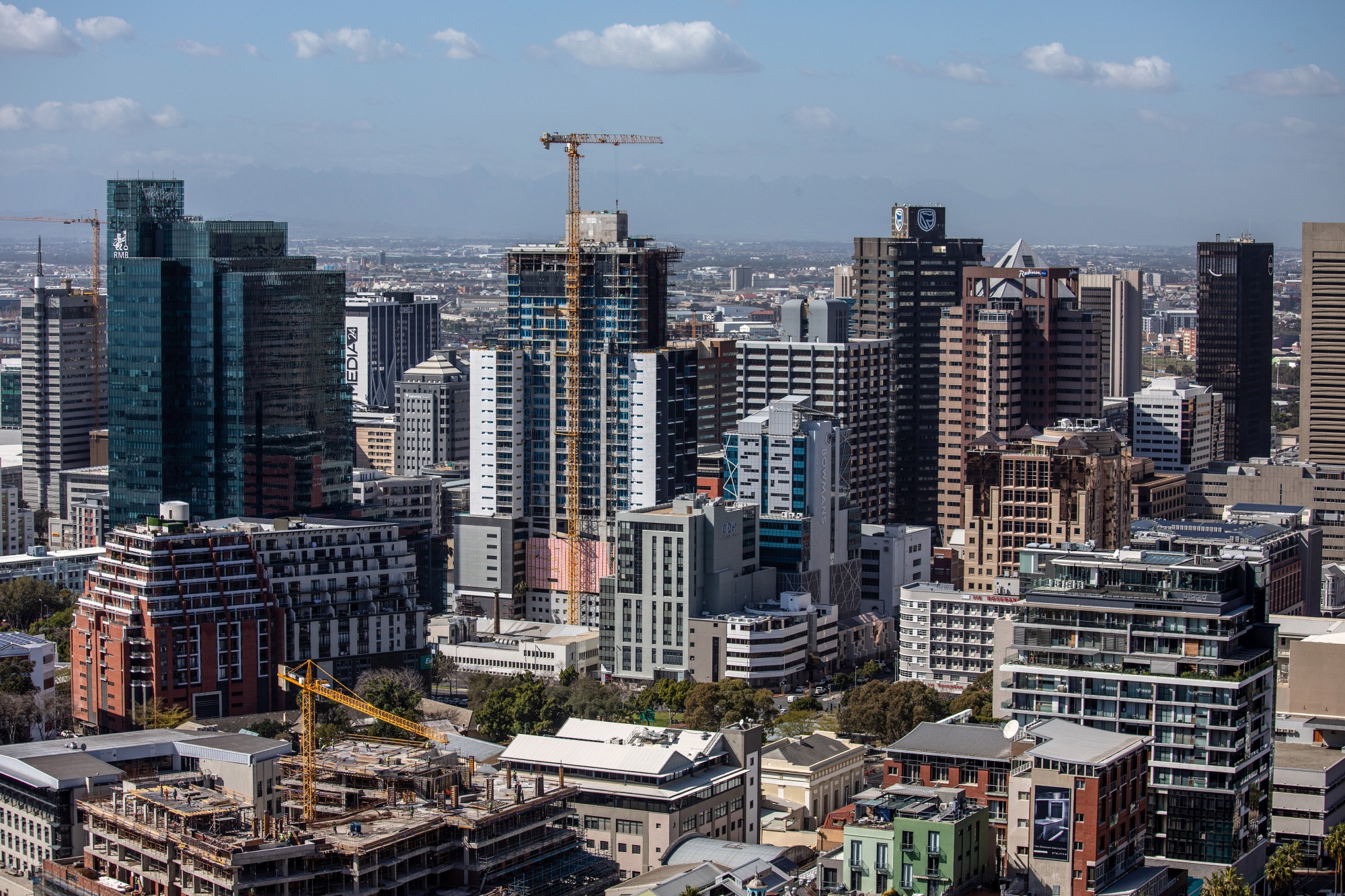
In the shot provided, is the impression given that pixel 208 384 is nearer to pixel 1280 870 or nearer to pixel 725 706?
pixel 725 706

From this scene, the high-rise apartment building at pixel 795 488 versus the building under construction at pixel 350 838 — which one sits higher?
the high-rise apartment building at pixel 795 488

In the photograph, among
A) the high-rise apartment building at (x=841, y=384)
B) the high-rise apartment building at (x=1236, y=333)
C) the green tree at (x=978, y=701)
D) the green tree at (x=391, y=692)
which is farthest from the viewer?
the high-rise apartment building at (x=1236, y=333)

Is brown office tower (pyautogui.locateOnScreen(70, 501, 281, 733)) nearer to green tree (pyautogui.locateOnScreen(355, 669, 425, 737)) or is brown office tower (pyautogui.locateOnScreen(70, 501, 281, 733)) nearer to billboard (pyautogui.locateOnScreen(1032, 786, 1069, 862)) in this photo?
green tree (pyautogui.locateOnScreen(355, 669, 425, 737))

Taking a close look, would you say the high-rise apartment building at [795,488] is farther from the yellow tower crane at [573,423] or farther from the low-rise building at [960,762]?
the low-rise building at [960,762]

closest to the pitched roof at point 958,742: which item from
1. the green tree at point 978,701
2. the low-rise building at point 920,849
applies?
the low-rise building at point 920,849

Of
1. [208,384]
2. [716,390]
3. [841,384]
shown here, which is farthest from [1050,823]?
[716,390]

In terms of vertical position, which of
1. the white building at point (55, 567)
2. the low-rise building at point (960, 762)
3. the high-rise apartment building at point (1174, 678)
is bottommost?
the white building at point (55, 567)
